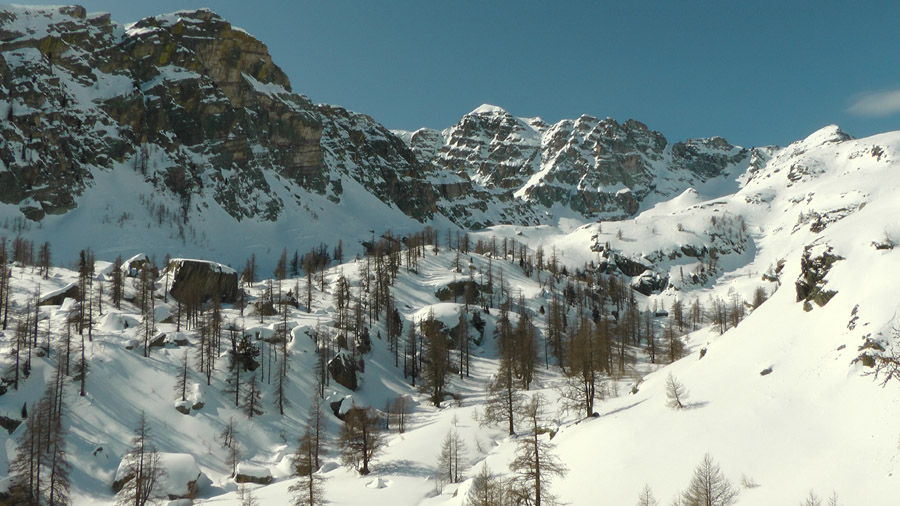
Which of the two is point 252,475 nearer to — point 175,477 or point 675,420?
point 175,477

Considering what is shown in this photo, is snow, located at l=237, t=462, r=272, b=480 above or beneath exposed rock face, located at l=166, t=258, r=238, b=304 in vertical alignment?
beneath

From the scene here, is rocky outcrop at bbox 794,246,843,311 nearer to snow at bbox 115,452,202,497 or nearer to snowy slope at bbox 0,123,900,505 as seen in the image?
snowy slope at bbox 0,123,900,505

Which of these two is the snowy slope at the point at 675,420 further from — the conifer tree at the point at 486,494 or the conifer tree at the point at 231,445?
the conifer tree at the point at 486,494

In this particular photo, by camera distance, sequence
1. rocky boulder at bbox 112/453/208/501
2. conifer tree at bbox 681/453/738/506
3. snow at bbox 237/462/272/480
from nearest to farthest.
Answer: conifer tree at bbox 681/453/738/506
rocky boulder at bbox 112/453/208/501
snow at bbox 237/462/272/480

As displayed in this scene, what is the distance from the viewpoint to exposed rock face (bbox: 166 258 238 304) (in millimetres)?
103562

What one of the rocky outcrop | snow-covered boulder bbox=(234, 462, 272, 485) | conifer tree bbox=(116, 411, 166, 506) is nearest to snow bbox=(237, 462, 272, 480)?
snow-covered boulder bbox=(234, 462, 272, 485)

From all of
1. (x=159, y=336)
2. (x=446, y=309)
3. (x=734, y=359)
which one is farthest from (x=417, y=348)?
(x=734, y=359)

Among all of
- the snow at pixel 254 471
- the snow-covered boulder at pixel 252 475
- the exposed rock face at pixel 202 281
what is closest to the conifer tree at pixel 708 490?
the snow-covered boulder at pixel 252 475

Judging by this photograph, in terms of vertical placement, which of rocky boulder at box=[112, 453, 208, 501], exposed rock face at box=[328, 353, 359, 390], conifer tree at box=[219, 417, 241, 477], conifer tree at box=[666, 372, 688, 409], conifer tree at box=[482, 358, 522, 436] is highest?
conifer tree at box=[666, 372, 688, 409]

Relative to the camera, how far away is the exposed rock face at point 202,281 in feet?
340

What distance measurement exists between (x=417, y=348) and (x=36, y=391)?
221ft

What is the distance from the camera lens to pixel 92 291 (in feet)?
313

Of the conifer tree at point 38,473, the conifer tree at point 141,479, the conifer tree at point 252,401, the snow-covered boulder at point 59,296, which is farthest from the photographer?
the snow-covered boulder at point 59,296

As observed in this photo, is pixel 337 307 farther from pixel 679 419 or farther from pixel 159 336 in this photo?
pixel 679 419
